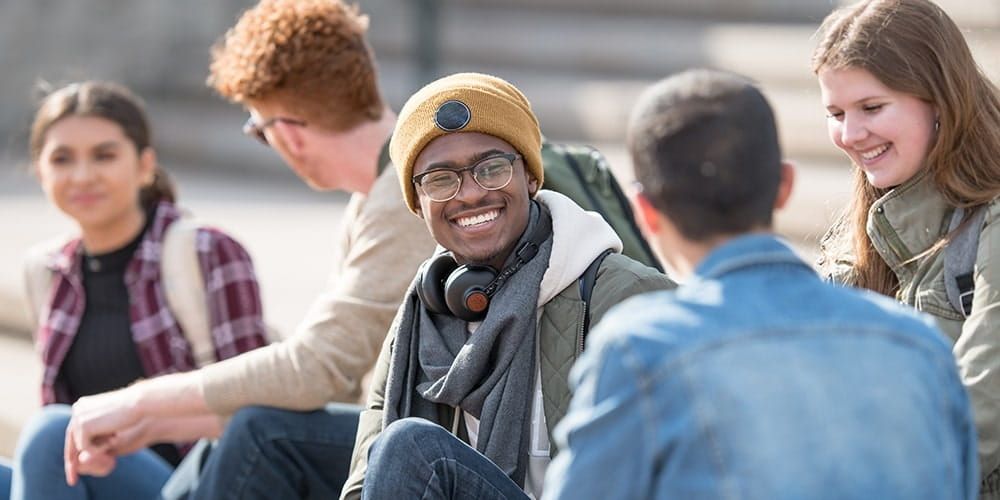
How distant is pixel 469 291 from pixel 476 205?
0.50 ft

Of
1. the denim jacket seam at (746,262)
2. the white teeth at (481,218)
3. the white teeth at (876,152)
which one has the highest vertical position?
the denim jacket seam at (746,262)

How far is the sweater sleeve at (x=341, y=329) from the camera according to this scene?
3.13 metres

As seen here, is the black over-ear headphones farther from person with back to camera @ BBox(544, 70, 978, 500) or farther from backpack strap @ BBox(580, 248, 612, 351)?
person with back to camera @ BBox(544, 70, 978, 500)

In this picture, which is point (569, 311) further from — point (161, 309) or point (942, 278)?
point (161, 309)

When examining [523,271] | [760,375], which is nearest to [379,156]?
[523,271]

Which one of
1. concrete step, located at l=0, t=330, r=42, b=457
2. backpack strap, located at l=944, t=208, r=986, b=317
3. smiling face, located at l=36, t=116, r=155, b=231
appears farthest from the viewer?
concrete step, located at l=0, t=330, r=42, b=457

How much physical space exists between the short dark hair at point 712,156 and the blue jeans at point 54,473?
6.47ft

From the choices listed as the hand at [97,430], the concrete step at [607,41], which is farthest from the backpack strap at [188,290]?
the concrete step at [607,41]

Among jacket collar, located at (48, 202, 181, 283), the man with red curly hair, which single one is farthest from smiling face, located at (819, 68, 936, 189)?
jacket collar, located at (48, 202, 181, 283)

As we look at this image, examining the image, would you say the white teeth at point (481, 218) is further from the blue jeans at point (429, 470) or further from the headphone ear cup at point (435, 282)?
the blue jeans at point (429, 470)

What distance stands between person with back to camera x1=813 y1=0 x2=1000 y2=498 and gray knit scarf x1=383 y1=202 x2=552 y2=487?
0.59 m

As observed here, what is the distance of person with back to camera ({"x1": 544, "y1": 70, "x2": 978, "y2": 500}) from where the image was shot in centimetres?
165

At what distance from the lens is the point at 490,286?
101 inches

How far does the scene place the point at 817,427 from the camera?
5.41ft
